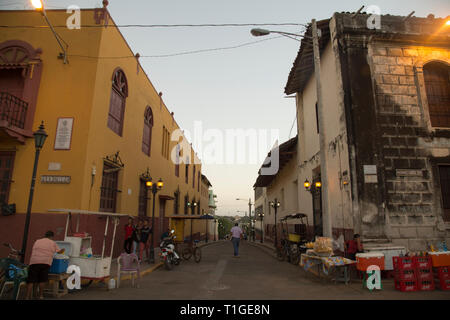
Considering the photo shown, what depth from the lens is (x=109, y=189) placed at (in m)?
12.8

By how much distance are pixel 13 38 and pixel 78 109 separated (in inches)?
180

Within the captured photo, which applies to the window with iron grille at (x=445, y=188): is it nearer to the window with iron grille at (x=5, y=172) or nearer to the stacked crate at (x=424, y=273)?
the stacked crate at (x=424, y=273)

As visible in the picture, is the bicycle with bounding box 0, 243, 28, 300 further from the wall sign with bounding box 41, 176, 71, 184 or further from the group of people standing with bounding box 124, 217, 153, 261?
the group of people standing with bounding box 124, 217, 153, 261

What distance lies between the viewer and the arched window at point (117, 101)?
13227 mm

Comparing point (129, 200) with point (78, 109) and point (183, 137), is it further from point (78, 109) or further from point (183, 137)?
point (183, 137)

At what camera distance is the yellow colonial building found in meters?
10.2

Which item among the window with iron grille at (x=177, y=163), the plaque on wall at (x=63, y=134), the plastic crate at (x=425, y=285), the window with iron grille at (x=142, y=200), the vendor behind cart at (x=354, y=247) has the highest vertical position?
the window with iron grille at (x=177, y=163)

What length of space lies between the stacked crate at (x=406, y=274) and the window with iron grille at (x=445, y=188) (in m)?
4.12

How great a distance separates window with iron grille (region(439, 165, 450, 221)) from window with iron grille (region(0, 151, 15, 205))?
52.6 ft

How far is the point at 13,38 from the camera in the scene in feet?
39.0

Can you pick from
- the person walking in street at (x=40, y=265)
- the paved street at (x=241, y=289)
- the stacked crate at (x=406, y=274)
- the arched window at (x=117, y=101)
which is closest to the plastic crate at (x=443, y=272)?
the paved street at (x=241, y=289)

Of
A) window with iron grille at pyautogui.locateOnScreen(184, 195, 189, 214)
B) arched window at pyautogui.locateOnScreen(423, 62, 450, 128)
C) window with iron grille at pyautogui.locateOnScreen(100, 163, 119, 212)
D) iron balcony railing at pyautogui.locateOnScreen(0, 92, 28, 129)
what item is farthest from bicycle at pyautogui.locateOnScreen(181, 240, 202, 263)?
window with iron grille at pyautogui.locateOnScreen(184, 195, 189, 214)

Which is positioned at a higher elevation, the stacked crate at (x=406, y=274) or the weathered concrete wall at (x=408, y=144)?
the weathered concrete wall at (x=408, y=144)
